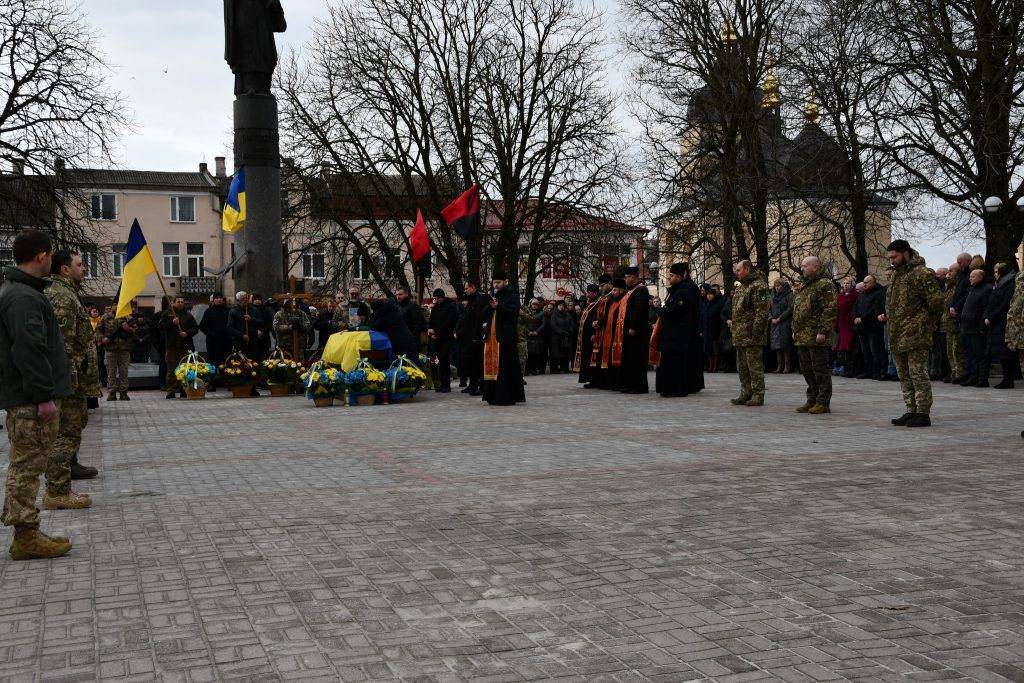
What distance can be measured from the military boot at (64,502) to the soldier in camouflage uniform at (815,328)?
343 inches

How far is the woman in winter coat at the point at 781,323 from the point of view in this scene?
66.4ft

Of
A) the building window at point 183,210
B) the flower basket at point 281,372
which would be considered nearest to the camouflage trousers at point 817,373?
the flower basket at point 281,372

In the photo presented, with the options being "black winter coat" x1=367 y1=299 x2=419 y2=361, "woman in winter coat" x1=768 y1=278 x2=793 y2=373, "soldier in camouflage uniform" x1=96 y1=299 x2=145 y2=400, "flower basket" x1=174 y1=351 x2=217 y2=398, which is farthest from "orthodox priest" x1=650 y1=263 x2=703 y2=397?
"soldier in camouflage uniform" x1=96 y1=299 x2=145 y2=400

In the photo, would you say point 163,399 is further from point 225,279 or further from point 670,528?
point 225,279

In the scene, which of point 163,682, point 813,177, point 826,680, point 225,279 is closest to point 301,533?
point 163,682

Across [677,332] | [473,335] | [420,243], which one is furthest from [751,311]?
[420,243]

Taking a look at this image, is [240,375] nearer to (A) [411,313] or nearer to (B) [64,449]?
(A) [411,313]

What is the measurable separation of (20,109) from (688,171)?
63.9ft

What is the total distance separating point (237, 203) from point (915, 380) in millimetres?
14992

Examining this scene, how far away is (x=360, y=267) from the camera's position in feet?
129

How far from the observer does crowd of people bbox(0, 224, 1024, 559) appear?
246 inches

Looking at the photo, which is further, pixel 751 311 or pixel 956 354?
pixel 956 354

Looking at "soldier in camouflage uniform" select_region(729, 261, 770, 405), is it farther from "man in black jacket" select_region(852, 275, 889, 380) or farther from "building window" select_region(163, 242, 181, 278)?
"building window" select_region(163, 242, 181, 278)

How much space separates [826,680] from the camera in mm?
3941
